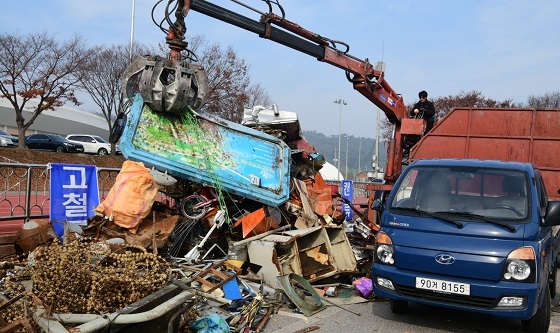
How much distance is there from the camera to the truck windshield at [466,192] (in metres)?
5.37

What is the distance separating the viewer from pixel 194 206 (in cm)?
800

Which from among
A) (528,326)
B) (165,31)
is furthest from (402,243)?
(165,31)

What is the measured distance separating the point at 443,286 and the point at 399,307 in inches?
39.6

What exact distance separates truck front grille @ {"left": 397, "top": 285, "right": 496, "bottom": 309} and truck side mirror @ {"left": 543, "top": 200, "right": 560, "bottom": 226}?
1138 mm

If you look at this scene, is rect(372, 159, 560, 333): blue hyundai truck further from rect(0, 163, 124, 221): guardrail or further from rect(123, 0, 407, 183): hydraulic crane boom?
rect(0, 163, 124, 221): guardrail

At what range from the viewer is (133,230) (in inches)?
269

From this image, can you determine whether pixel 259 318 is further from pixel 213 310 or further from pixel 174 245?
pixel 174 245

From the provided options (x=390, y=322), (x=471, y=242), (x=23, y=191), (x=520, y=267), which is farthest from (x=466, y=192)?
(x=23, y=191)

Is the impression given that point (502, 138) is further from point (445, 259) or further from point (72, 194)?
point (72, 194)

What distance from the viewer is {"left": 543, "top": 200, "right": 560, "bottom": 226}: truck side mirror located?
5084mm

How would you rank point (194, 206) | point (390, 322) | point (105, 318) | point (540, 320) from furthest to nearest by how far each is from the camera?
point (194, 206), point (390, 322), point (540, 320), point (105, 318)

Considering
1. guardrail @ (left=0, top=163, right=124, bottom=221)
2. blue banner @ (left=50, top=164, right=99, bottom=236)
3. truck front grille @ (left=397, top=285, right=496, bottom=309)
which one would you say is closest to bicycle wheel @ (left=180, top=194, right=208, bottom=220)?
blue banner @ (left=50, top=164, right=99, bottom=236)

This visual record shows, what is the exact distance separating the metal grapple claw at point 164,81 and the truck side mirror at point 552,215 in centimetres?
528

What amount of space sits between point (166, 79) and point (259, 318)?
4.16 metres
